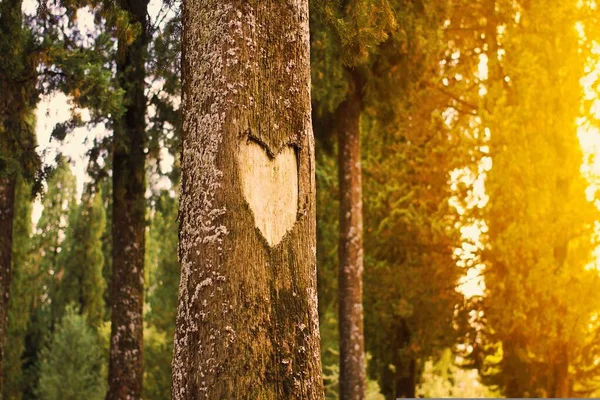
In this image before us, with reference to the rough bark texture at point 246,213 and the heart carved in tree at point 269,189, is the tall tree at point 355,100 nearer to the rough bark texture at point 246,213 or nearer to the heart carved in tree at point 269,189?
the rough bark texture at point 246,213

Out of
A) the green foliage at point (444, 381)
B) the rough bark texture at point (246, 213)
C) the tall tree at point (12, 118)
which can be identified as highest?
the tall tree at point (12, 118)

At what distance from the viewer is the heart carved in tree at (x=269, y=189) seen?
412 centimetres

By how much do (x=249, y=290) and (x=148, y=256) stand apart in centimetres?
3494

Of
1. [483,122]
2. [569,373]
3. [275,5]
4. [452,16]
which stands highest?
[452,16]

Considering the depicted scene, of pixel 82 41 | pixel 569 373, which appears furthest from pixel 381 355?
pixel 82 41

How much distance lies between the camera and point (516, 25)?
13.7 m

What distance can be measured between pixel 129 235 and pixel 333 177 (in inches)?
308

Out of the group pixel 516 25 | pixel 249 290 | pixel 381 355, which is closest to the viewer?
pixel 249 290

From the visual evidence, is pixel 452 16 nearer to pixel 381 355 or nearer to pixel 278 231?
pixel 381 355

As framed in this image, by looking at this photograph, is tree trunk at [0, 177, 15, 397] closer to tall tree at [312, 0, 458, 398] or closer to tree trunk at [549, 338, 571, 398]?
tall tree at [312, 0, 458, 398]

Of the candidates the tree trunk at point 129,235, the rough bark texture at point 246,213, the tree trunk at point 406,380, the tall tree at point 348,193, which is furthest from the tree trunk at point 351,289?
the rough bark texture at point 246,213

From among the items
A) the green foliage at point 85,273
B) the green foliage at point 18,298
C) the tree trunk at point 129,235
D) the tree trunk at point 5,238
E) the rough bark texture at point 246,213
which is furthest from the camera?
the green foliage at point 85,273

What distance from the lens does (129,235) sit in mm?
10328

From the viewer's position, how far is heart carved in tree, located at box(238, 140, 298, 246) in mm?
4117
